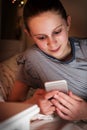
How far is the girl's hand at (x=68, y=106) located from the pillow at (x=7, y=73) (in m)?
0.47

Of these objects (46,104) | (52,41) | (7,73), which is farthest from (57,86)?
(7,73)

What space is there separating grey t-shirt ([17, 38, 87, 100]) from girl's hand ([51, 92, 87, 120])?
178 millimetres

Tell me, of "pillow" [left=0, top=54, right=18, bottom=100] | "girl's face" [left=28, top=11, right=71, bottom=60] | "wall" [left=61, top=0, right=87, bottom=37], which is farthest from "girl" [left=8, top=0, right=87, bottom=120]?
"wall" [left=61, top=0, right=87, bottom=37]

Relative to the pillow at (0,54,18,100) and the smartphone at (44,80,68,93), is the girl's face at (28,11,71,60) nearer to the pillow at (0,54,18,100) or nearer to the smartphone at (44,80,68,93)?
the smartphone at (44,80,68,93)

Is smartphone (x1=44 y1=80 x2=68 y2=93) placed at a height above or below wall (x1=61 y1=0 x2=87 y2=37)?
below

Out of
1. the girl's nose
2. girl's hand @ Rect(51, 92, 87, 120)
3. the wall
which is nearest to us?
girl's hand @ Rect(51, 92, 87, 120)

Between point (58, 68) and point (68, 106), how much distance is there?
0.22 meters

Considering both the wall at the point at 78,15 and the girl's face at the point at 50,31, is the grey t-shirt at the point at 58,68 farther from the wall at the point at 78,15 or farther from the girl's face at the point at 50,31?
the wall at the point at 78,15

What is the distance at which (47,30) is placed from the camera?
0.85 m

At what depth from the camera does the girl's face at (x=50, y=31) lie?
85cm

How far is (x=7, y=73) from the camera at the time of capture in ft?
4.34

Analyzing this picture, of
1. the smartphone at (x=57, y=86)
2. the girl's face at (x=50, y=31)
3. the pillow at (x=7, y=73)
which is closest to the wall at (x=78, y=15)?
the pillow at (x=7, y=73)

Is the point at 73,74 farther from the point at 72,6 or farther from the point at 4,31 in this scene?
the point at 72,6

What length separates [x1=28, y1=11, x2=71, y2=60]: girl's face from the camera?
0.85m
